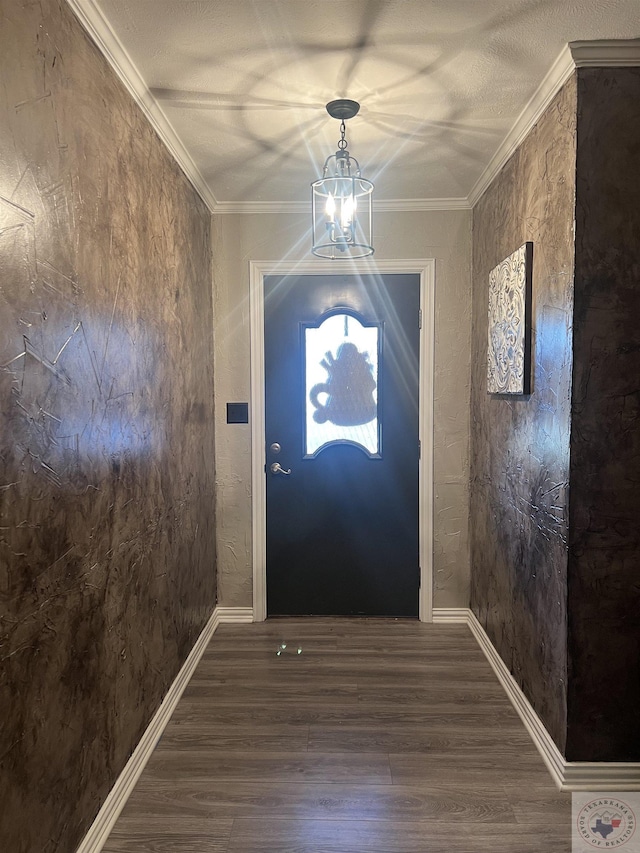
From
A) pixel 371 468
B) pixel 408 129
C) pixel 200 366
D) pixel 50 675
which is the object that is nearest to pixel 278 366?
pixel 200 366

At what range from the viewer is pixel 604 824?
5.66ft

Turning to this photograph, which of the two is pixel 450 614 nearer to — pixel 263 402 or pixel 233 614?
pixel 233 614

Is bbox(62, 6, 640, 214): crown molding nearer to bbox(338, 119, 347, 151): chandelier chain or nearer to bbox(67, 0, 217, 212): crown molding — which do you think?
bbox(67, 0, 217, 212): crown molding

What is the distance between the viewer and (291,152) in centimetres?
254

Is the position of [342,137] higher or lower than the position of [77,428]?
higher

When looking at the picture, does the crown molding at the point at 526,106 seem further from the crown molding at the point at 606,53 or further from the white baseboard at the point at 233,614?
the white baseboard at the point at 233,614

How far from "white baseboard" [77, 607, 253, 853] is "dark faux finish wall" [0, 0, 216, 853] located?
0.05 metres

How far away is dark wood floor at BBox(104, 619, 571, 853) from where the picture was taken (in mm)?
1682

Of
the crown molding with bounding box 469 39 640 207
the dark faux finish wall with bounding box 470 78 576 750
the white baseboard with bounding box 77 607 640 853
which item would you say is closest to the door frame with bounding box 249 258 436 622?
the dark faux finish wall with bounding box 470 78 576 750

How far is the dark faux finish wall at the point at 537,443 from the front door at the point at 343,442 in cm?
53

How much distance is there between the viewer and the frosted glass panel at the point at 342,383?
3248mm

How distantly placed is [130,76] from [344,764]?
8.15 feet

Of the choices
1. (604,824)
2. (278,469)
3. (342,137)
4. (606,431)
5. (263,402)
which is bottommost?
(604,824)

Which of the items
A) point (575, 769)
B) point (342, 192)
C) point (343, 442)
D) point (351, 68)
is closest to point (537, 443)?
point (575, 769)
